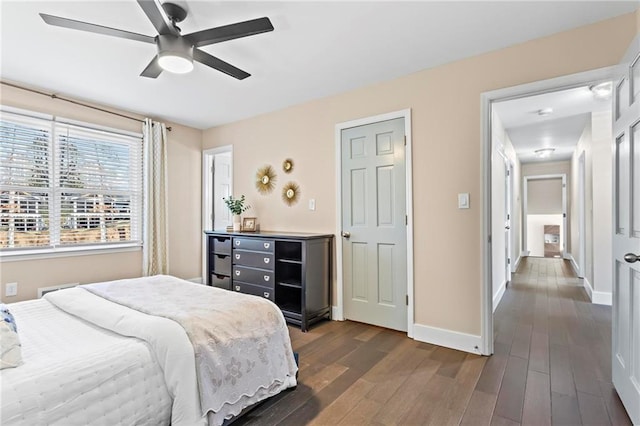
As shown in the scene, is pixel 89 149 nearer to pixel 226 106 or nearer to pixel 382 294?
pixel 226 106

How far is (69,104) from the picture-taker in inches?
138

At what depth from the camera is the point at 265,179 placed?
4113 mm

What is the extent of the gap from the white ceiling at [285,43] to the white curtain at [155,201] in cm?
66

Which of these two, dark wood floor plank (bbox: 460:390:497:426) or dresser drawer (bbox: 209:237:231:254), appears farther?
dresser drawer (bbox: 209:237:231:254)

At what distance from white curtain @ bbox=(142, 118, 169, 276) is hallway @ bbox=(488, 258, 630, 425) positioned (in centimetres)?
381

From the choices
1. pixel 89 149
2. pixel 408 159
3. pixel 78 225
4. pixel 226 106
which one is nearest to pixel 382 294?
pixel 408 159

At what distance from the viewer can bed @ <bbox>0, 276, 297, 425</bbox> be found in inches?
45.8

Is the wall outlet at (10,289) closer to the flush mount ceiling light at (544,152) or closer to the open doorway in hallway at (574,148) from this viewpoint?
the open doorway in hallway at (574,148)

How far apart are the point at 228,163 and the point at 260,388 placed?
3.99 metres

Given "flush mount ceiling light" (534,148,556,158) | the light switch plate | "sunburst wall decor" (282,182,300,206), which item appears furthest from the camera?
"flush mount ceiling light" (534,148,556,158)

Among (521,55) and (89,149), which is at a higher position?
(521,55)

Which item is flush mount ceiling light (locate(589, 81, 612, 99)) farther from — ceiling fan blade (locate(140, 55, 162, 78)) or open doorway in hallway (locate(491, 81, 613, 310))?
ceiling fan blade (locate(140, 55, 162, 78))

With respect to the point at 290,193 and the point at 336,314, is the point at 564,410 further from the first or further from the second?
the point at 290,193

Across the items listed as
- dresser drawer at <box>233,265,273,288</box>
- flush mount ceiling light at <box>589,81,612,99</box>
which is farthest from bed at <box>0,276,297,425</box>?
flush mount ceiling light at <box>589,81,612,99</box>
